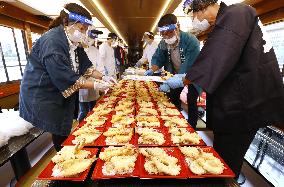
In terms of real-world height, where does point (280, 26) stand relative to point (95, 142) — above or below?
above

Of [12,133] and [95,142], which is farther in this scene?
[12,133]

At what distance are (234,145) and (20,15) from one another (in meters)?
7.28

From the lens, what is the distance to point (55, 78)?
2139mm

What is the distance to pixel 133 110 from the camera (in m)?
2.79

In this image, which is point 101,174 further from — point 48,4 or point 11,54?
point 11,54

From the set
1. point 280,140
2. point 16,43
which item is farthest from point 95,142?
point 16,43

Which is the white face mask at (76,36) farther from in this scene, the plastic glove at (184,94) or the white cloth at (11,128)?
the plastic glove at (184,94)

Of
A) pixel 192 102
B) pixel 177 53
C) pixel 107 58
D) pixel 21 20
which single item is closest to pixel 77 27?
pixel 177 53

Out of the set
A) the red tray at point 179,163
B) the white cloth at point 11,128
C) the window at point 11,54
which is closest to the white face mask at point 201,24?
the red tray at point 179,163

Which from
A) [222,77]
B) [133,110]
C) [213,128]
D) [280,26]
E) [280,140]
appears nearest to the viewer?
[222,77]

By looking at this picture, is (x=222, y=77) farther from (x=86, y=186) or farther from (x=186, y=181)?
(x=86, y=186)

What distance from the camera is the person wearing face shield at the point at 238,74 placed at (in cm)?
164

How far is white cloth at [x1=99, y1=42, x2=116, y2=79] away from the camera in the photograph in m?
6.39

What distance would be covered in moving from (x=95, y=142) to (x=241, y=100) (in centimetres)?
122
